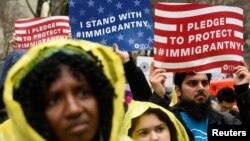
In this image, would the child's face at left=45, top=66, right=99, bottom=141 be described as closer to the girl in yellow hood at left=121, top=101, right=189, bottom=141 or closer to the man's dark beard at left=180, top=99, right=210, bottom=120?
the girl in yellow hood at left=121, top=101, right=189, bottom=141

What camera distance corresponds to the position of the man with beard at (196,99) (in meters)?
4.54

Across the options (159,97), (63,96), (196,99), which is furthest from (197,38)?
(63,96)

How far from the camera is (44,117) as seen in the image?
2.10 meters

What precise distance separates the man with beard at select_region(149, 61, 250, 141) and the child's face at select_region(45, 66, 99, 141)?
2.20 meters

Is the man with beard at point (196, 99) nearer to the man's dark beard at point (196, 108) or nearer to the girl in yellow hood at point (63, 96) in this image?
the man's dark beard at point (196, 108)

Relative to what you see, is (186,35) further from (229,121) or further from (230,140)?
(230,140)

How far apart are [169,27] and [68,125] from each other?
11.0 feet

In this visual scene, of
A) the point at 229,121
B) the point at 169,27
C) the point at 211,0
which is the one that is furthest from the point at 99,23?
the point at 211,0

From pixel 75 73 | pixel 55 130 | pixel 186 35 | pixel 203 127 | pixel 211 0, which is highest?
pixel 211 0

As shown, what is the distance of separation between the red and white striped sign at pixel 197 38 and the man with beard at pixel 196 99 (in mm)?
119

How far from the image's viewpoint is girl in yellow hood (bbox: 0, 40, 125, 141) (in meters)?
2.09

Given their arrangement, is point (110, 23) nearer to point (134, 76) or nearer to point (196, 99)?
point (196, 99)

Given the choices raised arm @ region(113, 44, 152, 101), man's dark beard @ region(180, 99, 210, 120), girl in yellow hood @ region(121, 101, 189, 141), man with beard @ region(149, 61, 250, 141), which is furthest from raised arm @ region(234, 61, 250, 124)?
girl in yellow hood @ region(121, 101, 189, 141)

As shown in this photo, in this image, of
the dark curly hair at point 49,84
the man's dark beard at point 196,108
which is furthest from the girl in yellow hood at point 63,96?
the man's dark beard at point 196,108
